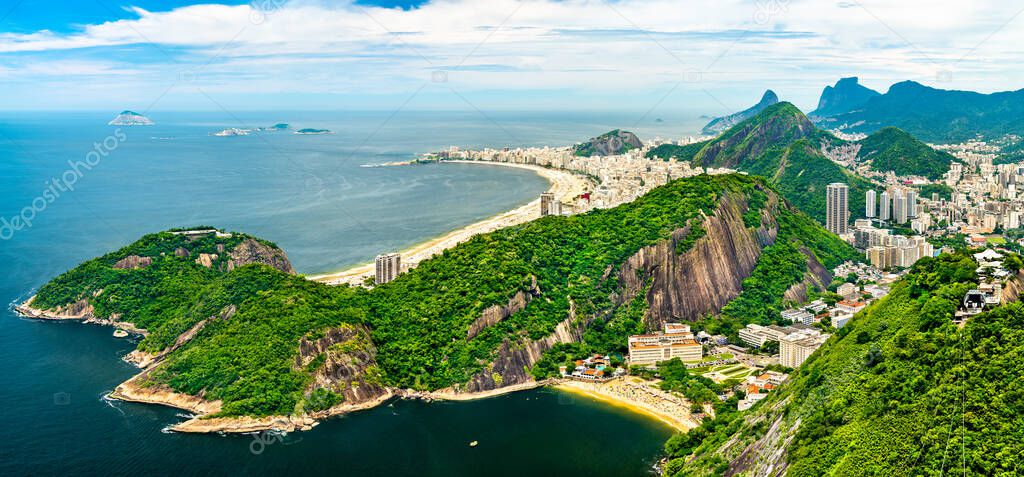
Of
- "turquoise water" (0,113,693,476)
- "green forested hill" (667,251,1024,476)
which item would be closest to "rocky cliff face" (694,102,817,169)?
"turquoise water" (0,113,693,476)

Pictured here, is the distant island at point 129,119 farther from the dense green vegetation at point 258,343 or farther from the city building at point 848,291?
the city building at point 848,291

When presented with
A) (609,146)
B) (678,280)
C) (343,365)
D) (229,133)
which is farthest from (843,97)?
(343,365)

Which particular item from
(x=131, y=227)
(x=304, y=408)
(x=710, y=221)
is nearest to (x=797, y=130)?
(x=710, y=221)

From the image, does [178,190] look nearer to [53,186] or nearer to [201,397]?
[53,186]

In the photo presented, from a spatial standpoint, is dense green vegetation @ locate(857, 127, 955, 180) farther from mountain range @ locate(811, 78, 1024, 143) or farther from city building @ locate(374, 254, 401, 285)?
city building @ locate(374, 254, 401, 285)

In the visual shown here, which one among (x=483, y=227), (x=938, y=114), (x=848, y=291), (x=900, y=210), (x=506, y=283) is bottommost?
(x=848, y=291)

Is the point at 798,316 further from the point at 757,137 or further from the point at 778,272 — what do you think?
the point at 757,137

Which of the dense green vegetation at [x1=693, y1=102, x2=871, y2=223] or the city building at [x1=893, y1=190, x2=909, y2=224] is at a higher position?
the dense green vegetation at [x1=693, y1=102, x2=871, y2=223]
